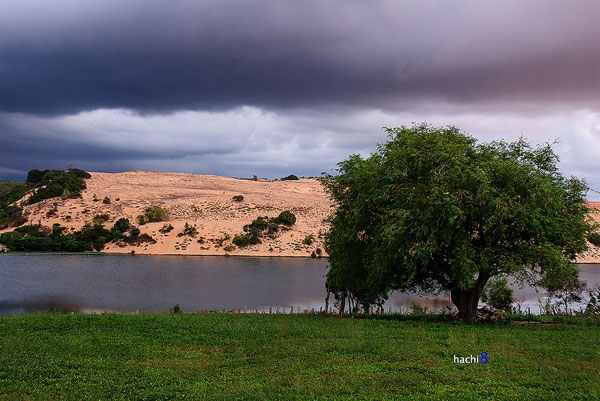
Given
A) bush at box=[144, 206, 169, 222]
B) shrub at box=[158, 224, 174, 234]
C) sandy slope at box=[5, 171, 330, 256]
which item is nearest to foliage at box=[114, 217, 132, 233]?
sandy slope at box=[5, 171, 330, 256]

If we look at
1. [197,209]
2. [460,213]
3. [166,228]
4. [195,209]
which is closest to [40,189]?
[166,228]

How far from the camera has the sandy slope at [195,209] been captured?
3573 inches

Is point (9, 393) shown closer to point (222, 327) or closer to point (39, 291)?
point (222, 327)

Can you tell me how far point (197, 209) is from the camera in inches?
4286

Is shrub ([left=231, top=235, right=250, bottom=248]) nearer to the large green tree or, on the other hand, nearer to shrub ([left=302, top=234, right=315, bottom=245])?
shrub ([left=302, top=234, right=315, bottom=245])

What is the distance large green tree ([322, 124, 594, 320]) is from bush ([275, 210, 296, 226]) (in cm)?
7277

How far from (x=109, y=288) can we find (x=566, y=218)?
139 feet

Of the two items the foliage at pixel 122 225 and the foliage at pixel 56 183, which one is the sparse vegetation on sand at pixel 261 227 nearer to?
the foliage at pixel 122 225

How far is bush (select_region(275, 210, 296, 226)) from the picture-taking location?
101500 millimetres

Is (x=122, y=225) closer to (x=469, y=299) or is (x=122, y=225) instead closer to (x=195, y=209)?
(x=195, y=209)

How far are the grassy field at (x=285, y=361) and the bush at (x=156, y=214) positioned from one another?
78.0 meters
